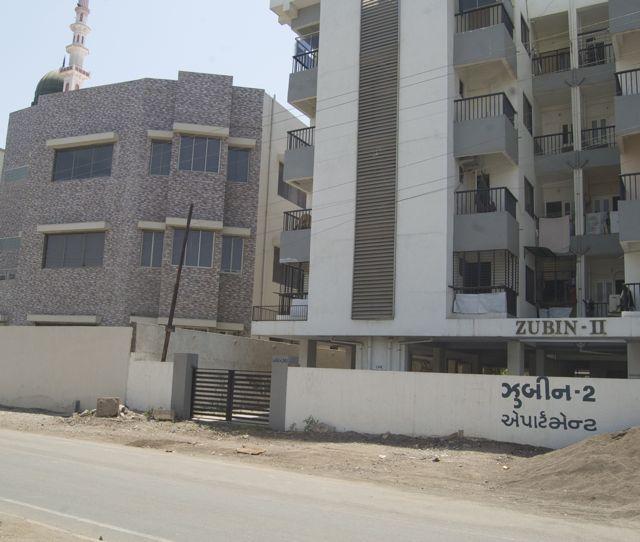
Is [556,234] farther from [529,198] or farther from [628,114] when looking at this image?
[628,114]

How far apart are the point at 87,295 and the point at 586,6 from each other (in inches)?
990

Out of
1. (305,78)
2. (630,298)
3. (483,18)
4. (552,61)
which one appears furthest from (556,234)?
(305,78)

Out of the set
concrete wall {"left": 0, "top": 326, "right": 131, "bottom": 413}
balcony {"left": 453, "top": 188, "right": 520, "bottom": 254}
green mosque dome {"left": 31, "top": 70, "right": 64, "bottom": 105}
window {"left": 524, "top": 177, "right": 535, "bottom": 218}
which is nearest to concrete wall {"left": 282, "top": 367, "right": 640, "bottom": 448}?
balcony {"left": 453, "top": 188, "right": 520, "bottom": 254}

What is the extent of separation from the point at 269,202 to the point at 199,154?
4517 mm

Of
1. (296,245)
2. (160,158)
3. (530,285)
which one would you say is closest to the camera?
(530,285)

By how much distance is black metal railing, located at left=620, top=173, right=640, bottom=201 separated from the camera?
2177 cm

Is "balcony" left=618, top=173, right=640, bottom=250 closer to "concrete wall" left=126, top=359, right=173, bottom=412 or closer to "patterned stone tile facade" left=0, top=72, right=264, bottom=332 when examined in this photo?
"concrete wall" left=126, top=359, right=173, bottom=412

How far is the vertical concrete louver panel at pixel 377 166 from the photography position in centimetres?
2350

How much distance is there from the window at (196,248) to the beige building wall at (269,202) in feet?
8.73

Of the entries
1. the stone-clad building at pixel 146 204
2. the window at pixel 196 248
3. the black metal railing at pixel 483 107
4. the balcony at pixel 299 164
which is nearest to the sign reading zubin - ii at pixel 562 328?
the black metal railing at pixel 483 107

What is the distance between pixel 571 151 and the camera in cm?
2675

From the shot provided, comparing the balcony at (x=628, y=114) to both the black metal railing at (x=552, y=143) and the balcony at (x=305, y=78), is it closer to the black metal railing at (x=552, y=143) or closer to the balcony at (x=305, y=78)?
the black metal railing at (x=552, y=143)

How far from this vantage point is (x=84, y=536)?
670 centimetres

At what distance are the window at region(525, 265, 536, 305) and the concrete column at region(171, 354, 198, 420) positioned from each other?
1277 cm
